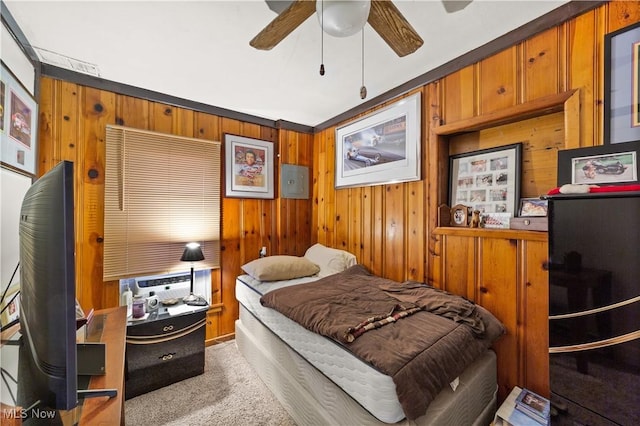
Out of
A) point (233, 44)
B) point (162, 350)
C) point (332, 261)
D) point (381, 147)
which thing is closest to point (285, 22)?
point (233, 44)

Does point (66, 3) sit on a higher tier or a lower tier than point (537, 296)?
higher

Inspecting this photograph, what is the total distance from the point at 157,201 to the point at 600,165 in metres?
3.18

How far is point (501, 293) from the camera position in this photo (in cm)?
174

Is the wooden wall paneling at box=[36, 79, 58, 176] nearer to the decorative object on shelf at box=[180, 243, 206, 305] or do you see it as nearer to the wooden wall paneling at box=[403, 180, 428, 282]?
the decorative object on shelf at box=[180, 243, 206, 305]

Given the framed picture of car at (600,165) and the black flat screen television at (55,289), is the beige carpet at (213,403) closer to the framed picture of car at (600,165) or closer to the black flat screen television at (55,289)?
the black flat screen television at (55,289)

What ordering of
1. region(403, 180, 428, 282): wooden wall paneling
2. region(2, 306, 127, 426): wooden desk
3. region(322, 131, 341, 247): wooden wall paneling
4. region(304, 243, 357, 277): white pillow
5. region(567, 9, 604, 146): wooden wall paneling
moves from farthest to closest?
region(322, 131, 341, 247): wooden wall paneling, region(304, 243, 357, 277): white pillow, region(403, 180, 428, 282): wooden wall paneling, region(567, 9, 604, 146): wooden wall paneling, region(2, 306, 127, 426): wooden desk

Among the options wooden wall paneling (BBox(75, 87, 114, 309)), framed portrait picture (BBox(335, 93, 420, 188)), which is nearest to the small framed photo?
framed portrait picture (BBox(335, 93, 420, 188))

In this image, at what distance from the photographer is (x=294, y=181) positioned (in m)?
3.34

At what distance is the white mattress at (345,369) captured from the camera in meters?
1.12

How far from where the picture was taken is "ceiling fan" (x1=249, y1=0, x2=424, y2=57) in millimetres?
1137

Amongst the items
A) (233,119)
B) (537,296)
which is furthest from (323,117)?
(537,296)

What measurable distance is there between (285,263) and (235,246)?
29.4 inches

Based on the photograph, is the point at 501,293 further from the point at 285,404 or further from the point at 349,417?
the point at 285,404

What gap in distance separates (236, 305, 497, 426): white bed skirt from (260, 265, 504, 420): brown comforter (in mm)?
146
